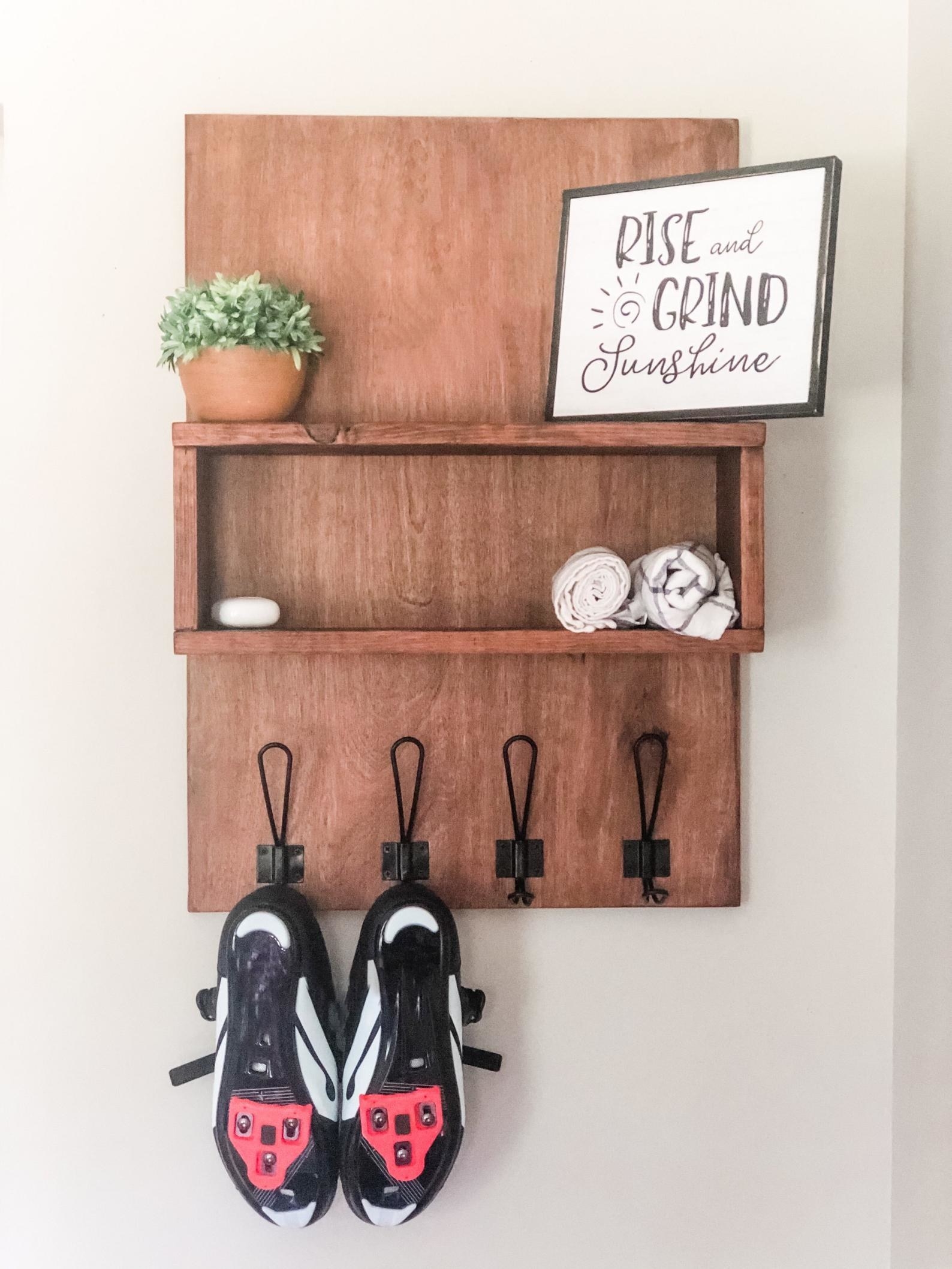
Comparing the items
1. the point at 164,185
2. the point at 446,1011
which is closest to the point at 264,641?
the point at 446,1011

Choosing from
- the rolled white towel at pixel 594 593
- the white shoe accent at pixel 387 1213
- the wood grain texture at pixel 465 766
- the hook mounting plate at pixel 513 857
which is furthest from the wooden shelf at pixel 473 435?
the white shoe accent at pixel 387 1213

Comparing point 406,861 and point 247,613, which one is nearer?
point 247,613

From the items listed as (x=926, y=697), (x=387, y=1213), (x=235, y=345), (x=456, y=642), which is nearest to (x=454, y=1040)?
(x=387, y=1213)

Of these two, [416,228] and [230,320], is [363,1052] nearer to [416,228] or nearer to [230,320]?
[230,320]

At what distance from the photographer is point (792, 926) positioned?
1144mm

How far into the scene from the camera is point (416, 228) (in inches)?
43.0

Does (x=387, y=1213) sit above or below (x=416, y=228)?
below

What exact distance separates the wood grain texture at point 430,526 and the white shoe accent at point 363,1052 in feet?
1.39

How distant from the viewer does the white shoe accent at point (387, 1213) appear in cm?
103

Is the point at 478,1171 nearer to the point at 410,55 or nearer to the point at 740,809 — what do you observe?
the point at 740,809

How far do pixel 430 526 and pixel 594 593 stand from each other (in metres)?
0.25

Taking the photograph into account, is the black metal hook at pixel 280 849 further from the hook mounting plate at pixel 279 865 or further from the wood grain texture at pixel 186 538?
the wood grain texture at pixel 186 538

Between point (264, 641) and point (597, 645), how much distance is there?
1.17 feet

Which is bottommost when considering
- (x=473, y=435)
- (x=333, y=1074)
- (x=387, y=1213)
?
(x=387, y=1213)
